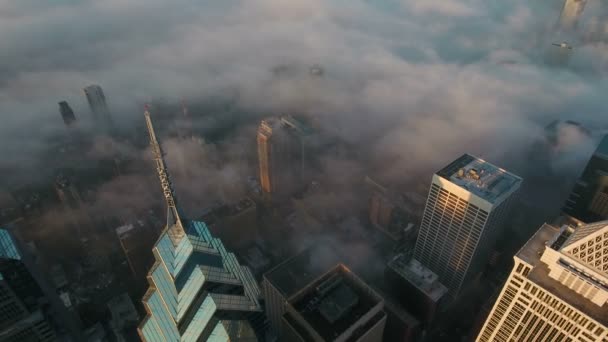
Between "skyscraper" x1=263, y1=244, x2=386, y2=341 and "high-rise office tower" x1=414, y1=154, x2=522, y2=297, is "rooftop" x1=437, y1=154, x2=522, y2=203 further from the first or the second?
"skyscraper" x1=263, y1=244, x2=386, y2=341

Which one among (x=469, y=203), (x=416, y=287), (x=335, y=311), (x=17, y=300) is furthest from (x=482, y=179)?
(x=17, y=300)

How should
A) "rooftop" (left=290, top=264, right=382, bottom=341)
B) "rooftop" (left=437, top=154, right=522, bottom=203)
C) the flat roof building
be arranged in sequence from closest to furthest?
1. the flat roof building
2. "rooftop" (left=290, top=264, right=382, bottom=341)
3. "rooftop" (left=437, top=154, right=522, bottom=203)

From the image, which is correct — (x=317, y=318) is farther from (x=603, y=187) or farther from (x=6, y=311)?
(x=603, y=187)

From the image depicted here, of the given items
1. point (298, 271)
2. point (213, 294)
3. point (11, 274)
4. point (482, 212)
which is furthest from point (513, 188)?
point (11, 274)

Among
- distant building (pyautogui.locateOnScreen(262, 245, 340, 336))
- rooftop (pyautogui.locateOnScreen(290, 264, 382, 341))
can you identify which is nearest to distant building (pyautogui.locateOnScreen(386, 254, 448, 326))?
distant building (pyautogui.locateOnScreen(262, 245, 340, 336))

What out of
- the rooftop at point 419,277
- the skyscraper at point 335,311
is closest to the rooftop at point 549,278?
the skyscraper at point 335,311

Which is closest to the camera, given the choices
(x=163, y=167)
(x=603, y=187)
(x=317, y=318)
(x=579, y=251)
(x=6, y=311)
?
(x=579, y=251)

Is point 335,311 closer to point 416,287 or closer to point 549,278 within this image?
point 549,278
